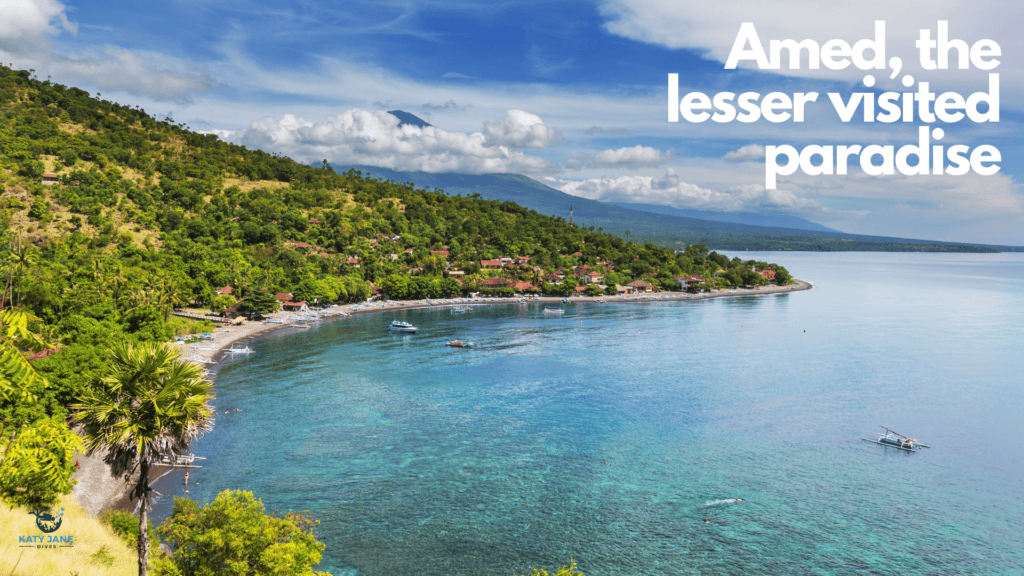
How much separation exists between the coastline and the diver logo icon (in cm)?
212

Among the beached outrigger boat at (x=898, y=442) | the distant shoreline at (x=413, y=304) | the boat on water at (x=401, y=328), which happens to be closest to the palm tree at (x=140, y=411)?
the distant shoreline at (x=413, y=304)

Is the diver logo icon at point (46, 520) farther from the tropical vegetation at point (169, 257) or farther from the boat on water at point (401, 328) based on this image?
the boat on water at point (401, 328)

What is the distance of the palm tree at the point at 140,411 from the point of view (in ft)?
40.1

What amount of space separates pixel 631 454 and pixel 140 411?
30.2 m

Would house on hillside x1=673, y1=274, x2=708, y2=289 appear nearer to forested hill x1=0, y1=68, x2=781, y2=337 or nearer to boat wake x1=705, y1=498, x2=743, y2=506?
forested hill x1=0, y1=68, x2=781, y2=337

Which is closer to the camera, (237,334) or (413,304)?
(237,334)

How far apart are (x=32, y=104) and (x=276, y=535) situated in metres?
154

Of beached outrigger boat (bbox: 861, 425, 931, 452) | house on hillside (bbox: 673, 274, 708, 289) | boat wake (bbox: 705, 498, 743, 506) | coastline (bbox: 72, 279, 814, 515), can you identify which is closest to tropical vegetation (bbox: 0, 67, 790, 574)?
house on hillside (bbox: 673, 274, 708, 289)

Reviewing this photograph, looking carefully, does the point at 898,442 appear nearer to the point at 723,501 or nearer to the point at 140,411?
the point at 723,501

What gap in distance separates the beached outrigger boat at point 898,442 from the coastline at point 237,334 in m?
44.0

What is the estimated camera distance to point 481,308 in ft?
354

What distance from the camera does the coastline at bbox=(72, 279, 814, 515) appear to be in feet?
92.2

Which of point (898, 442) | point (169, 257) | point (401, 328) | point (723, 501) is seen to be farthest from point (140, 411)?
point (169, 257)

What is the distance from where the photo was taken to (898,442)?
38.6m
